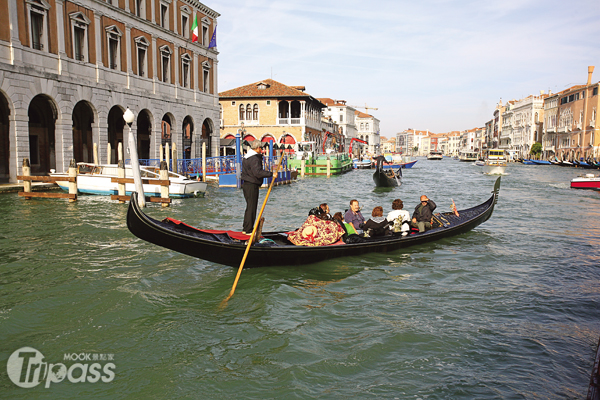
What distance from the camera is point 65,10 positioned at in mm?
15656

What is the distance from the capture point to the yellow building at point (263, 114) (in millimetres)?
35125

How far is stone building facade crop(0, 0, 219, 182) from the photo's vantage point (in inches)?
558


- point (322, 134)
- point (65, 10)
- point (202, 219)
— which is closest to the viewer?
point (202, 219)

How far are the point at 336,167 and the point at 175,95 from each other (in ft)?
42.2

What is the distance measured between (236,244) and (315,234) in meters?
1.26

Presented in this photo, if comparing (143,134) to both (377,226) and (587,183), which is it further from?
(587,183)

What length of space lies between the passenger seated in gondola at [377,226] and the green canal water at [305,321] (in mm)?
420

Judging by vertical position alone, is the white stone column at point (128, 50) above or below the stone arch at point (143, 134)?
above

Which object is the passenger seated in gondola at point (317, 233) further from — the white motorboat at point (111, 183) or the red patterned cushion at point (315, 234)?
the white motorboat at point (111, 183)

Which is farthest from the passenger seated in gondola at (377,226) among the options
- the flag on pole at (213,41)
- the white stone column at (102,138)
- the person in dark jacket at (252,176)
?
the flag on pole at (213,41)

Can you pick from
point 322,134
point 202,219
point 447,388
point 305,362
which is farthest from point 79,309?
point 322,134

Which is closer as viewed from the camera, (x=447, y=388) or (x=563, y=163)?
(x=447, y=388)

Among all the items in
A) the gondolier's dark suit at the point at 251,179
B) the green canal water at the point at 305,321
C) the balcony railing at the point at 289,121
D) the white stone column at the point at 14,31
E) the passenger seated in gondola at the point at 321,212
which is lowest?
the green canal water at the point at 305,321

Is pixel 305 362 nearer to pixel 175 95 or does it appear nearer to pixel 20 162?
pixel 20 162
